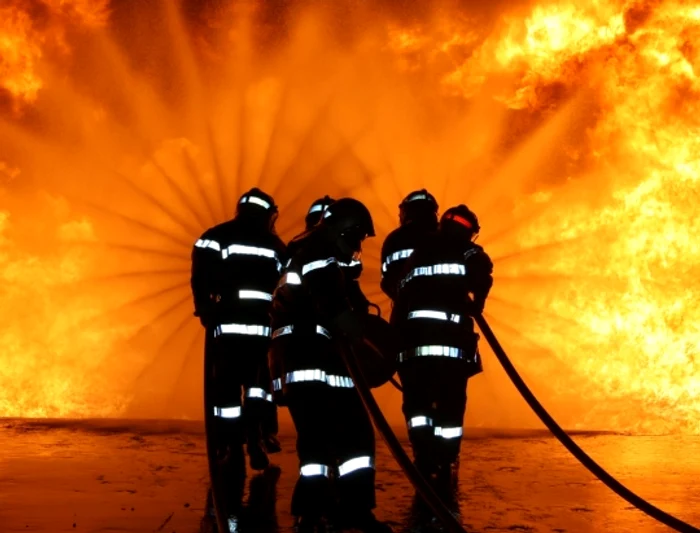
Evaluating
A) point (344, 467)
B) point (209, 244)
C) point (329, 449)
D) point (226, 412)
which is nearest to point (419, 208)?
point (209, 244)

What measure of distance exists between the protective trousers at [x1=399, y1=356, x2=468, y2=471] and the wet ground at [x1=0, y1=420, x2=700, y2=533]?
0.79 ft

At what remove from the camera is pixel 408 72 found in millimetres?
14844

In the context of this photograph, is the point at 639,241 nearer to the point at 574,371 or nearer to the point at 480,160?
the point at 574,371

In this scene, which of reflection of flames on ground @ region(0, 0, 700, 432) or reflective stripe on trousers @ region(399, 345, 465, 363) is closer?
reflective stripe on trousers @ region(399, 345, 465, 363)

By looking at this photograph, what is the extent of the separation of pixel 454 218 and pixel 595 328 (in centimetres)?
757

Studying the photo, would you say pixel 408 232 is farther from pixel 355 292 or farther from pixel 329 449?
pixel 329 449

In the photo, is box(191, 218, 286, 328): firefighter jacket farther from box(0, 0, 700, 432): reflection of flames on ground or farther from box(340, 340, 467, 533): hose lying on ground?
box(0, 0, 700, 432): reflection of flames on ground

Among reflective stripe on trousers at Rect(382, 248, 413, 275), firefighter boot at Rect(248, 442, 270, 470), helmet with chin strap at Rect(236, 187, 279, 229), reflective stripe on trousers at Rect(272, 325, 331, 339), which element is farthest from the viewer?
reflective stripe on trousers at Rect(382, 248, 413, 275)

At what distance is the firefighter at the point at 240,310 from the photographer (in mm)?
5414

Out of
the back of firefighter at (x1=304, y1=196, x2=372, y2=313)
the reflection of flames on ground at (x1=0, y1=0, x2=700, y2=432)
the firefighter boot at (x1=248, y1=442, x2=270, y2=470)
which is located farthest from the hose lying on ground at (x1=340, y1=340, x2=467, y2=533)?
the reflection of flames on ground at (x1=0, y1=0, x2=700, y2=432)

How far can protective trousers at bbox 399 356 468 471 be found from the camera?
5383 mm

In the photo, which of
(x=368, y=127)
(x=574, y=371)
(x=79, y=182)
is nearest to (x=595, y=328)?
(x=574, y=371)

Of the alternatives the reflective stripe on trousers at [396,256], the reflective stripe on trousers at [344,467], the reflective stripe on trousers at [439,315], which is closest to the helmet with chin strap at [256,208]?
the reflective stripe on trousers at [396,256]

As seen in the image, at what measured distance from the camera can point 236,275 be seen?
222 inches
